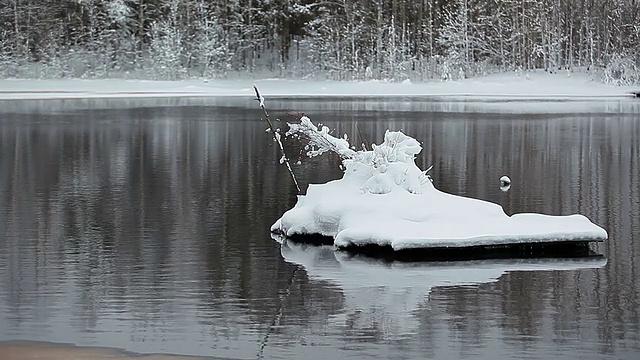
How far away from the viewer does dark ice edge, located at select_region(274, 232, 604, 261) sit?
642 inches

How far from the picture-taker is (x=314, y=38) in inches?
3098

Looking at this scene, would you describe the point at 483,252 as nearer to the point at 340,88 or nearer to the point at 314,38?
the point at 340,88

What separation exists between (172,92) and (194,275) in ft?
184

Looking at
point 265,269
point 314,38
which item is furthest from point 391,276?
point 314,38

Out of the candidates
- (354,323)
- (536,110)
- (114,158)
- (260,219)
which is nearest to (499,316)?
(354,323)

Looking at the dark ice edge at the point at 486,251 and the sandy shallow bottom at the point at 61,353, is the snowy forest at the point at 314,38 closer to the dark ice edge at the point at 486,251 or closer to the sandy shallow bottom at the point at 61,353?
the dark ice edge at the point at 486,251

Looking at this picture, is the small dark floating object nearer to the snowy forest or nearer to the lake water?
the lake water

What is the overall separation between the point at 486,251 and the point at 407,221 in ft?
4.08

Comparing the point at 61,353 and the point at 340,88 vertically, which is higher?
the point at 340,88

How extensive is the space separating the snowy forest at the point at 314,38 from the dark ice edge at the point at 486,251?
56527 mm

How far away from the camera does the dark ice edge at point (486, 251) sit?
16312 mm

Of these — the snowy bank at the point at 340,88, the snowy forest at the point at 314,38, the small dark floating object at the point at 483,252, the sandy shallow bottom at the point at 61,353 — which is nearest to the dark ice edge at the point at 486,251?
the small dark floating object at the point at 483,252

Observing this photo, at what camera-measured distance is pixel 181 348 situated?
1159cm

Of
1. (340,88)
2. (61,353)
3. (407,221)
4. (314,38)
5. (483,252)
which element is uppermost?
(314,38)
